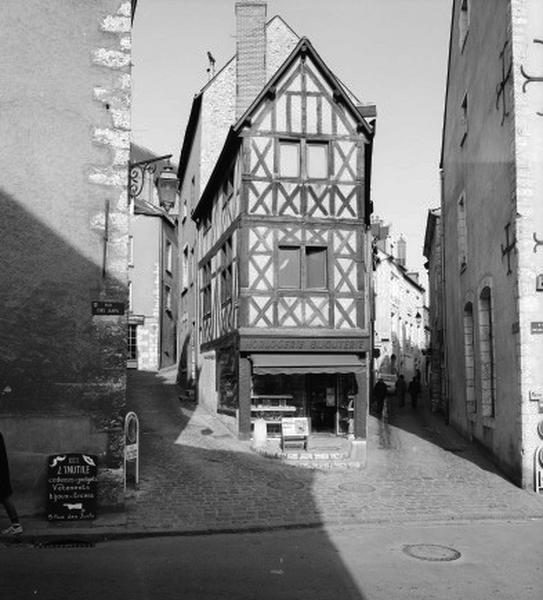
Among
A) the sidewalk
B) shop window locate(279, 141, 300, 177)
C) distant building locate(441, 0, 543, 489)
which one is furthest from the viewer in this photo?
shop window locate(279, 141, 300, 177)

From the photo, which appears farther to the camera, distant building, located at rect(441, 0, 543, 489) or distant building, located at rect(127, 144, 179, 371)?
distant building, located at rect(127, 144, 179, 371)

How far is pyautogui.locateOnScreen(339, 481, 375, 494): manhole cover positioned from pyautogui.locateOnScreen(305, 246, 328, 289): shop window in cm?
597

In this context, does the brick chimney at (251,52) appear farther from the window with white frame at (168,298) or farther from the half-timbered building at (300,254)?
the window with white frame at (168,298)

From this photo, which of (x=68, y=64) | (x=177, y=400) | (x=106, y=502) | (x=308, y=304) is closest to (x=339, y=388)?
(x=308, y=304)

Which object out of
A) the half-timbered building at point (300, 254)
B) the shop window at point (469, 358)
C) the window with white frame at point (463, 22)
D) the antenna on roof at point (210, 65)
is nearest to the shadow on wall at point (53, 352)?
the half-timbered building at point (300, 254)

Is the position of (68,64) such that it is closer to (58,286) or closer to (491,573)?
(58,286)

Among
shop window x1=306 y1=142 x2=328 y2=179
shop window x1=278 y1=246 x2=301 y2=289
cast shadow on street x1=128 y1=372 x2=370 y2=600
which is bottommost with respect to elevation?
cast shadow on street x1=128 y1=372 x2=370 y2=600

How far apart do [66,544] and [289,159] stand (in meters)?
11.4

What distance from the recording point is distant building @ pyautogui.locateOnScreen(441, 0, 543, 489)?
1138 cm

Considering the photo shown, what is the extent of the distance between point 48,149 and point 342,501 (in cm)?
654

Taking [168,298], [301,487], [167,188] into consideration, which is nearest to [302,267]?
[167,188]

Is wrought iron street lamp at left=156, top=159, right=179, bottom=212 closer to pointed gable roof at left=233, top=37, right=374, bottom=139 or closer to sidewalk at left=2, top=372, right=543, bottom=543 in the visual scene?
pointed gable roof at left=233, top=37, right=374, bottom=139

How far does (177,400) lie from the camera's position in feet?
73.1

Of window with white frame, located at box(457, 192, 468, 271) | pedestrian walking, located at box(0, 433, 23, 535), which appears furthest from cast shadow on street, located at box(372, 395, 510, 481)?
pedestrian walking, located at box(0, 433, 23, 535)
